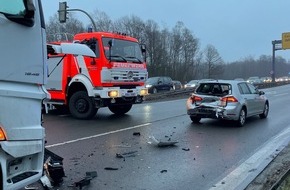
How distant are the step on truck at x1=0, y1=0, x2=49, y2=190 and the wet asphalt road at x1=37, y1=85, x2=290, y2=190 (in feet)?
5.87

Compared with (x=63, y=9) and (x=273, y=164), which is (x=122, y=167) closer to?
(x=273, y=164)

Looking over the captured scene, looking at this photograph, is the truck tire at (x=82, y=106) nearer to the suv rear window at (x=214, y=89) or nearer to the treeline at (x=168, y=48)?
the suv rear window at (x=214, y=89)

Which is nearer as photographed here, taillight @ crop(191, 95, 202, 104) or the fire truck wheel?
taillight @ crop(191, 95, 202, 104)

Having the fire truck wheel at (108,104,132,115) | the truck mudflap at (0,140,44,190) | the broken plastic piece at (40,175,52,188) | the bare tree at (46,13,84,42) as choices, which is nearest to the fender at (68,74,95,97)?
the fire truck wheel at (108,104,132,115)

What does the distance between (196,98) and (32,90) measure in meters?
9.59

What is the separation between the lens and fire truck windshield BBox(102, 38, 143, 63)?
13.3 m

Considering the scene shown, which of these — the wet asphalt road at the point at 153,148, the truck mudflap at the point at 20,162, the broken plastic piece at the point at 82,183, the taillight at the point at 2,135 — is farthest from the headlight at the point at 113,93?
the taillight at the point at 2,135

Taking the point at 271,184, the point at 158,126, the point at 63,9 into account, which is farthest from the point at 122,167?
the point at 63,9

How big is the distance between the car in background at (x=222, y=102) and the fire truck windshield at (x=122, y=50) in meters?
2.61

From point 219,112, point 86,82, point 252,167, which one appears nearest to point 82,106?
point 86,82

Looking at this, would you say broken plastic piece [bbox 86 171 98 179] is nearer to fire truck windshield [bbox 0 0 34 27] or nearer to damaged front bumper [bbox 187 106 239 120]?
fire truck windshield [bbox 0 0 34 27]

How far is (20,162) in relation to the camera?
4086mm

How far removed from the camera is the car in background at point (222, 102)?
12.8 metres

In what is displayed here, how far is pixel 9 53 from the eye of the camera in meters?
3.82
